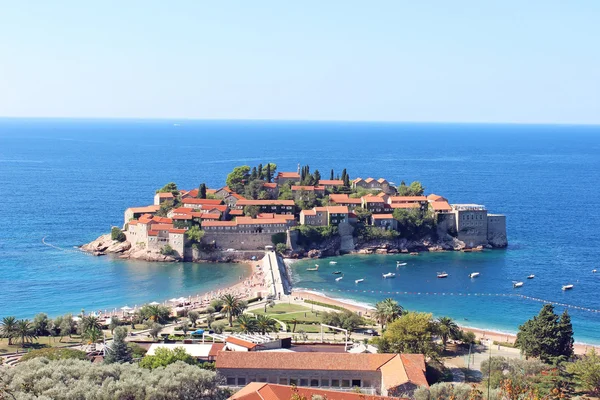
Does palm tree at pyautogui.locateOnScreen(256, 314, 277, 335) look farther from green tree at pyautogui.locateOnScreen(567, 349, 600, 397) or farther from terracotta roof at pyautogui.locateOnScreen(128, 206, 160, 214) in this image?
terracotta roof at pyautogui.locateOnScreen(128, 206, 160, 214)

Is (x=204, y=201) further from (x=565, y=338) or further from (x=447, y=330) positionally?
(x=565, y=338)

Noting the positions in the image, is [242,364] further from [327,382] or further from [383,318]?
[383,318]

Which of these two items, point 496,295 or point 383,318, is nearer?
point 383,318

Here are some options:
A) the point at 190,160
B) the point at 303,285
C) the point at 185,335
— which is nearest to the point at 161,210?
the point at 303,285

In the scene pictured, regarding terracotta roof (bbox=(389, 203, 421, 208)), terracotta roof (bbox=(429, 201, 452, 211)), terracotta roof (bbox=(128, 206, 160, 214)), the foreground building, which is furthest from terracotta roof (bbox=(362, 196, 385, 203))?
the foreground building

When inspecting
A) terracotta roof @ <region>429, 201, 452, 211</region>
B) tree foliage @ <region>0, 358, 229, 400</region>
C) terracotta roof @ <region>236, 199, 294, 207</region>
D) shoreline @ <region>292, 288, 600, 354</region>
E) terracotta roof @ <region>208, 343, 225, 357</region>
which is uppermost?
terracotta roof @ <region>236, 199, 294, 207</region>

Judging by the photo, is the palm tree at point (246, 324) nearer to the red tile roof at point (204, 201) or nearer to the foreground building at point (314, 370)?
the foreground building at point (314, 370)
